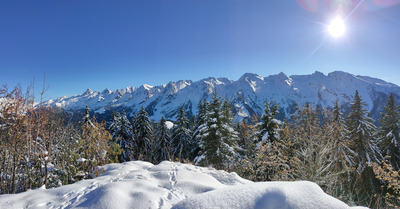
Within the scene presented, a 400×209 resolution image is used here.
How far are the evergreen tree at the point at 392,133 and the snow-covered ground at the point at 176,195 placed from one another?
73.1 ft

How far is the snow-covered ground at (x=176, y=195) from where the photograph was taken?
2089 mm

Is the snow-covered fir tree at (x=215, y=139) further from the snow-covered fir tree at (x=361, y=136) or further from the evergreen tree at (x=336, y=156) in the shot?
the snow-covered fir tree at (x=361, y=136)

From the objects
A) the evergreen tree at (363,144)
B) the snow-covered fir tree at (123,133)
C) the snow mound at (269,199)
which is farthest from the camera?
the snow-covered fir tree at (123,133)

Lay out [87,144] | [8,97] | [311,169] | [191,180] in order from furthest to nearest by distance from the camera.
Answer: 1. [311,169]
2. [87,144]
3. [8,97]
4. [191,180]

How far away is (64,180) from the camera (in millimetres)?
4688

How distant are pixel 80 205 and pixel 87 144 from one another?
13.5ft

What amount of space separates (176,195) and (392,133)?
23609 millimetres

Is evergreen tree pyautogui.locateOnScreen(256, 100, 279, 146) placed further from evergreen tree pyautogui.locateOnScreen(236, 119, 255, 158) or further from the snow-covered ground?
the snow-covered ground

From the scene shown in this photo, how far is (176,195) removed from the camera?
3.03m

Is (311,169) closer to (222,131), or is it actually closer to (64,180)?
(64,180)

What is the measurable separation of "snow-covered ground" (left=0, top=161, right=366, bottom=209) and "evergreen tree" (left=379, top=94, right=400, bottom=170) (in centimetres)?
2229

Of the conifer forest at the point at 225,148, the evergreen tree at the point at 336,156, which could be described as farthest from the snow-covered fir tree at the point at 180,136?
the evergreen tree at the point at 336,156

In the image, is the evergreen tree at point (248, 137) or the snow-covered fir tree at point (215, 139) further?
the snow-covered fir tree at point (215, 139)

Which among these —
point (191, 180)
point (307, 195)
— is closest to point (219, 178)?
point (191, 180)
